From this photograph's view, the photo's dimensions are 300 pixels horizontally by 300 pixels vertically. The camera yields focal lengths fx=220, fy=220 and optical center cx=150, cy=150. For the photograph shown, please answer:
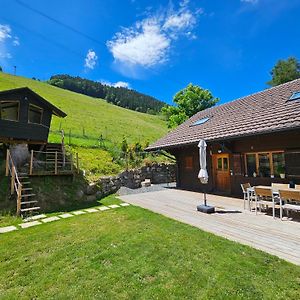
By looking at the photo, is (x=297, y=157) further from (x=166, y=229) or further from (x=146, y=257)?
(x=146, y=257)

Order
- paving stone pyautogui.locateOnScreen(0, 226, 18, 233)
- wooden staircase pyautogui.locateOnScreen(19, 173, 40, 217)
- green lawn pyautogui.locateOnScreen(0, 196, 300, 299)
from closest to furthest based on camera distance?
green lawn pyautogui.locateOnScreen(0, 196, 300, 299) → paving stone pyautogui.locateOnScreen(0, 226, 18, 233) → wooden staircase pyautogui.locateOnScreen(19, 173, 40, 217)

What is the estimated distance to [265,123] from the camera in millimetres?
9164

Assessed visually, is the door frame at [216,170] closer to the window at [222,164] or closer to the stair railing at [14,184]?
the window at [222,164]

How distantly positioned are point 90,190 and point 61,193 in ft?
4.74

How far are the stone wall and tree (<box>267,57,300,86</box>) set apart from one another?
25388 mm

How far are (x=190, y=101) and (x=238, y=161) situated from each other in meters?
19.8

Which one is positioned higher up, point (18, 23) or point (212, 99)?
point (212, 99)

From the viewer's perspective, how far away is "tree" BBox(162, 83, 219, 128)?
29.3 m

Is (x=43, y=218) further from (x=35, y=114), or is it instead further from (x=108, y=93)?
(x=108, y=93)

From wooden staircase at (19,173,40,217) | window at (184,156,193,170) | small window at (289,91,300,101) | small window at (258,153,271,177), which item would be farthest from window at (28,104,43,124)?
small window at (289,91,300,101)

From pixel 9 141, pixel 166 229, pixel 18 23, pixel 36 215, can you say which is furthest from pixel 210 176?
pixel 18 23

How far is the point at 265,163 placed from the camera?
32.0ft

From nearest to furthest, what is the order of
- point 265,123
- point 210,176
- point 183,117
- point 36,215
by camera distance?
point 36,215 → point 265,123 → point 210,176 → point 183,117

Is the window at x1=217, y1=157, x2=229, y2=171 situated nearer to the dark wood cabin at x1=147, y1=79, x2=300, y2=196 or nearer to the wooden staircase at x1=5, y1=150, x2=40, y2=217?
the dark wood cabin at x1=147, y1=79, x2=300, y2=196
